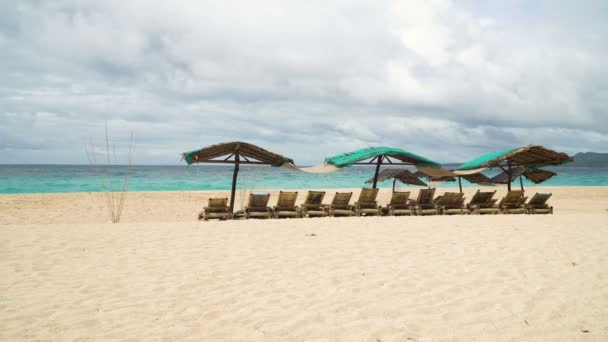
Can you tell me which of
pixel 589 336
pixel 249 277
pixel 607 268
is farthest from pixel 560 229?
pixel 249 277

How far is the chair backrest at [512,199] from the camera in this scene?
33.7ft

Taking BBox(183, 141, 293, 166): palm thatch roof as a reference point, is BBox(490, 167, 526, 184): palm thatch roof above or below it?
above

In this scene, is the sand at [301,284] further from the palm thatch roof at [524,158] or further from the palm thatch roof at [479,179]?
the palm thatch roof at [479,179]

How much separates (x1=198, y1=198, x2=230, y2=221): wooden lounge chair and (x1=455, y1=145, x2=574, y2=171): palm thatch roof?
22.9 feet

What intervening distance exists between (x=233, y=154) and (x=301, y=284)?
6.07 metres

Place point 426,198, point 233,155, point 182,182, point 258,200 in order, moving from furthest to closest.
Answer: point 182,182 → point 426,198 → point 233,155 → point 258,200

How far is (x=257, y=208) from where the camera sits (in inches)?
345

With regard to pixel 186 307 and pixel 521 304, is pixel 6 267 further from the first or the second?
pixel 521 304

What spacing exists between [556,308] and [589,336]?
476 millimetres

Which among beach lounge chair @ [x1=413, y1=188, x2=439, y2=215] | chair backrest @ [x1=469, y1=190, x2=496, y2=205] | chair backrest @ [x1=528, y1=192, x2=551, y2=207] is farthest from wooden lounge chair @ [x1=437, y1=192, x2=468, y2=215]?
chair backrest @ [x1=528, y1=192, x2=551, y2=207]

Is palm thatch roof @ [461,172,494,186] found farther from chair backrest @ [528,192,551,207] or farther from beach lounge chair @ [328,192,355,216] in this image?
beach lounge chair @ [328,192,355,216]

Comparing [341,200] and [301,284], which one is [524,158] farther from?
[301,284]

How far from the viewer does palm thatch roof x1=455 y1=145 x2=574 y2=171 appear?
9733mm

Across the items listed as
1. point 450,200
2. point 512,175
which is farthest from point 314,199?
point 512,175
